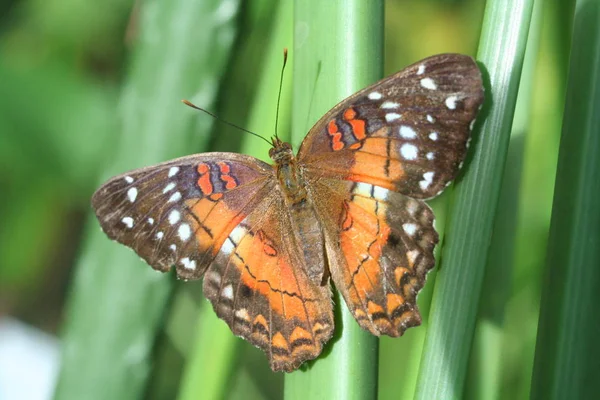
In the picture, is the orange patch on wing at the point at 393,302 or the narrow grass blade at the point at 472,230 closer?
the narrow grass blade at the point at 472,230

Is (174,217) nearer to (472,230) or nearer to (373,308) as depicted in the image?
(373,308)

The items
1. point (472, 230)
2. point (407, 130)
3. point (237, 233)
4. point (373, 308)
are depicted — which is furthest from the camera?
point (237, 233)

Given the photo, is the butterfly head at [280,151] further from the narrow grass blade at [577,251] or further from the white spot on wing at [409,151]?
the narrow grass blade at [577,251]

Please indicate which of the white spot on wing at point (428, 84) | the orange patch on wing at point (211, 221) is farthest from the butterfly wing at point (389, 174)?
the orange patch on wing at point (211, 221)

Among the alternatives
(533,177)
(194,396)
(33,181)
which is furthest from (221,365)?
(33,181)

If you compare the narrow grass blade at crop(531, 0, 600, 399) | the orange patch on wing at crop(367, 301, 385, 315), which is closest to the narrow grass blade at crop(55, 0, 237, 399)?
the orange patch on wing at crop(367, 301, 385, 315)

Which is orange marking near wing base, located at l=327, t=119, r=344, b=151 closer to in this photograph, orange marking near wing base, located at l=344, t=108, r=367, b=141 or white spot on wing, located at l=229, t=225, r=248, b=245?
orange marking near wing base, located at l=344, t=108, r=367, b=141

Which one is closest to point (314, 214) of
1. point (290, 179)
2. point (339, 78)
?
point (290, 179)
